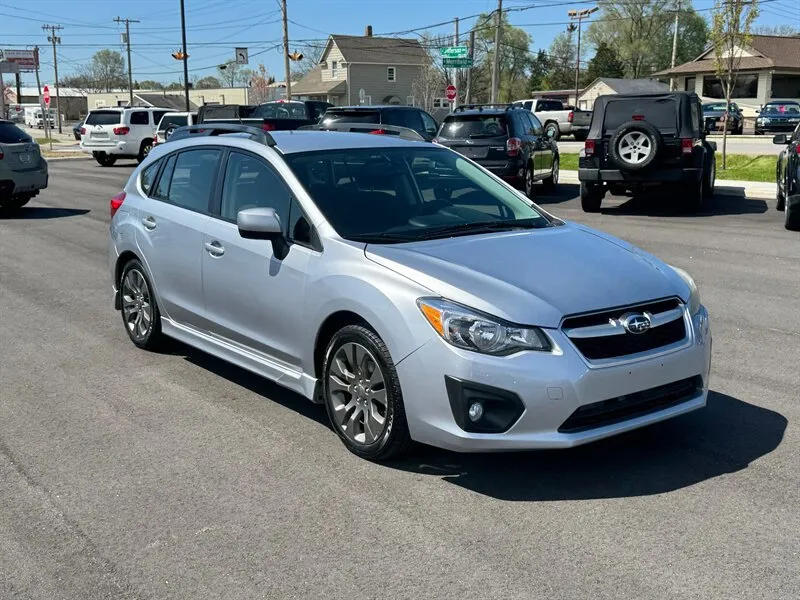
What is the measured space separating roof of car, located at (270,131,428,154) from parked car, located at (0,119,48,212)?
11440 millimetres

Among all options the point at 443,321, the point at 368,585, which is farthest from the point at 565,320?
the point at 368,585

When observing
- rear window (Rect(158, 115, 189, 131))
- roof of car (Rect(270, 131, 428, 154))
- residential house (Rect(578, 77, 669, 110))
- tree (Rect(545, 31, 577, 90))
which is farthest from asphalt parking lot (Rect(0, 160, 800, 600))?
tree (Rect(545, 31, 577, 90))

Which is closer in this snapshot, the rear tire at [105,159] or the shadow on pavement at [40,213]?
the shadow on pavement at [40,213]

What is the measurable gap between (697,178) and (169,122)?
20531 mm

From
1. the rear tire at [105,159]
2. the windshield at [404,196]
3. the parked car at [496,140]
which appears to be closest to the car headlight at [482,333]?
the windshield at [404,196]

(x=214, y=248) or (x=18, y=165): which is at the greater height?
(x=18, y=165)

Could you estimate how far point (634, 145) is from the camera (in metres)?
14.2

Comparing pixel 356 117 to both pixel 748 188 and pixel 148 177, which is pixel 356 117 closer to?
pixel 748 188

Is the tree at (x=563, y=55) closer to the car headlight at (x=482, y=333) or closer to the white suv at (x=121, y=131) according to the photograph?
the white suv at (x=121, y=131)

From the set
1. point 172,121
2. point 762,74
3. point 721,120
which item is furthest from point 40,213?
point 762,74

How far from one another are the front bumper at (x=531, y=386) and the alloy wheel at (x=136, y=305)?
10.3 ft

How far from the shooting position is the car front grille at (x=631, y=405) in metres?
4.04

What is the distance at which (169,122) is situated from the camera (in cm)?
2989

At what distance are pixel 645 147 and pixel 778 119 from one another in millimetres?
30517
